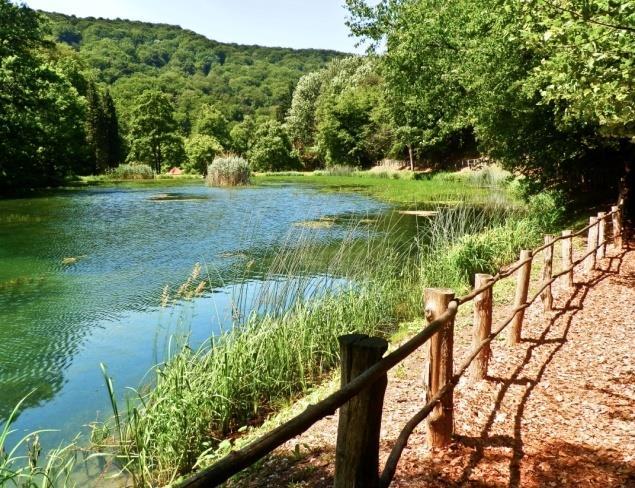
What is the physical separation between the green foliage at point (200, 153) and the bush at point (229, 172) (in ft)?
71.1

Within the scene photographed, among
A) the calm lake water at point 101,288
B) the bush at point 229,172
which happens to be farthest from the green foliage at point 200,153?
the calm lake water at point 101,288

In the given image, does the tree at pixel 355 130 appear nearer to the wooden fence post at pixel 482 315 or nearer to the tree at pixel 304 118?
the tree at pixel 304 118

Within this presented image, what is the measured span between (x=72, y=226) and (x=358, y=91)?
44196mm

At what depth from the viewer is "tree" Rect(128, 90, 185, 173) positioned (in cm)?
5934

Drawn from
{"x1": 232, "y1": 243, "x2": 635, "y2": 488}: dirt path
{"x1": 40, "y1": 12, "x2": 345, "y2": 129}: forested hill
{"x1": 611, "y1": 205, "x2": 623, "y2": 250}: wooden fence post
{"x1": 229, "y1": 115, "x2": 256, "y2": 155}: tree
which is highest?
{"x1": 40, "y1": 12, "x2": 345, "y2": 129}: forested hill

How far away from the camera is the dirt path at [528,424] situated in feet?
9.96

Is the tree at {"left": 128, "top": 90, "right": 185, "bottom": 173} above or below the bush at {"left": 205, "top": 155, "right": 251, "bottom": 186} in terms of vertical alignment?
above

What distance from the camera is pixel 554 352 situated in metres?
5.00

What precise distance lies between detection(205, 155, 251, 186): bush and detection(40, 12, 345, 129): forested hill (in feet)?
198

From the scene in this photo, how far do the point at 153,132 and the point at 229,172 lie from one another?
27.8 meters

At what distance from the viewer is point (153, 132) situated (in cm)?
5956

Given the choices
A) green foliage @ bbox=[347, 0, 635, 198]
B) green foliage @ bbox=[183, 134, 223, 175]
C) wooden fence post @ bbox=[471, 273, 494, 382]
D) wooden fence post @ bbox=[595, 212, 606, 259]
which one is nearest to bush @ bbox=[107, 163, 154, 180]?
green foliage @ bbox=[183, 134, 223, 175]

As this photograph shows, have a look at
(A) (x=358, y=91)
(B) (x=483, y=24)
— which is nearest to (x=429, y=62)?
(B) (x=483, y=24)

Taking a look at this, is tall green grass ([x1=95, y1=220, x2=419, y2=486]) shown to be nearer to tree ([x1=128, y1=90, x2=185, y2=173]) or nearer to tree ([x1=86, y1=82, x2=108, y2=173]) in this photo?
tree ([x1=86, y1=82, x2=108, y2=173])
